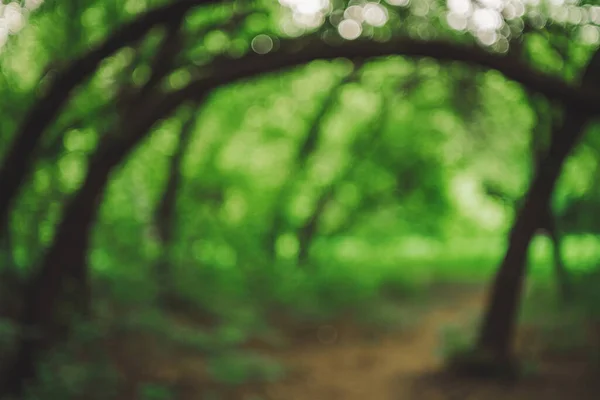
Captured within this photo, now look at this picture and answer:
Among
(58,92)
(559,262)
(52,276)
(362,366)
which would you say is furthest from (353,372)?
(58,92)

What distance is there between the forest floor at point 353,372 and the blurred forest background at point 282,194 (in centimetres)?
4

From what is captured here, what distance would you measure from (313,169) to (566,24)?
822cm

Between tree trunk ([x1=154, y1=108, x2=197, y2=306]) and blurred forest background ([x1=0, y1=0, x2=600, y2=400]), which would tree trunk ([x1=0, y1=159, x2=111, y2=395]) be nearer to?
blurred forest background ([x1=0, y1=0, x2=600, y2=400])

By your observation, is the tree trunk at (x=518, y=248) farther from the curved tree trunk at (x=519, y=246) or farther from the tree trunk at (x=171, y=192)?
the tree trunk at (x=171, y=192)

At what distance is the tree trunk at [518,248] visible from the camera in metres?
6.77

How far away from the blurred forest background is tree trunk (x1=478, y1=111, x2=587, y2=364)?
0.03 metres

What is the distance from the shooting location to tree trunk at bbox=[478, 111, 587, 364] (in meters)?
6.77

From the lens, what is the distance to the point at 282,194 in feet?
44.3

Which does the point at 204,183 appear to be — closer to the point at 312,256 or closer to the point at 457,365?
the point at 312,256

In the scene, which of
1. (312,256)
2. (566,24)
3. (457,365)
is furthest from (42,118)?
(312,256)

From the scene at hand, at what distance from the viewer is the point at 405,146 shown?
12.9 meters

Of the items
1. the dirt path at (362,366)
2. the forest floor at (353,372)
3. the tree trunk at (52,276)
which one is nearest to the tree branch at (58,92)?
the tree trunk at (52,276)

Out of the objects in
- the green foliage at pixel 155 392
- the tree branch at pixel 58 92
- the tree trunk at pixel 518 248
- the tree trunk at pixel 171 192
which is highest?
the tree trunk at pixel 171 192

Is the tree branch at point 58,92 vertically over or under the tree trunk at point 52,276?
over
